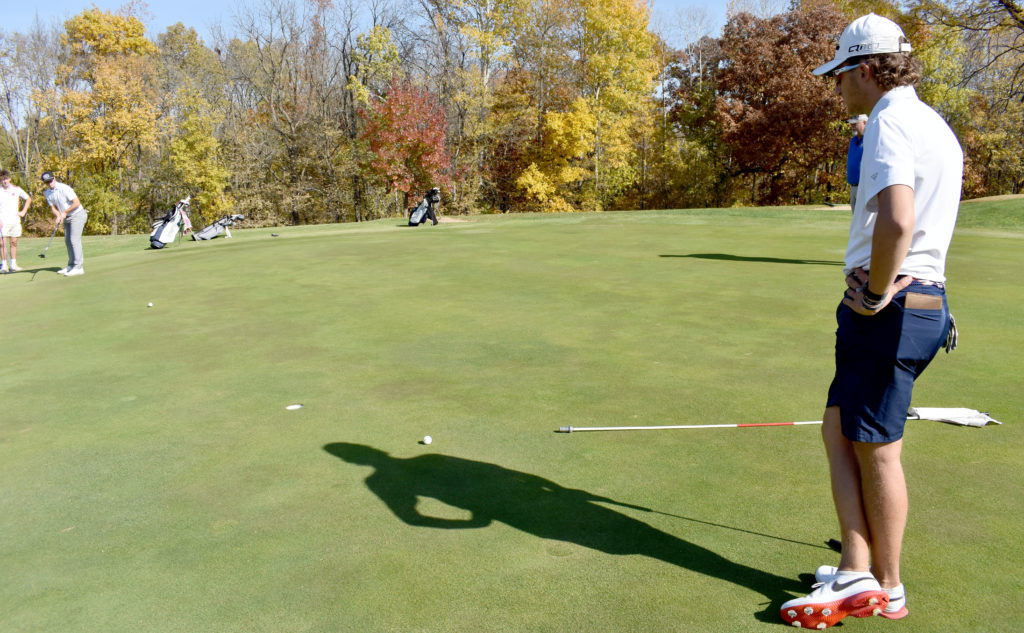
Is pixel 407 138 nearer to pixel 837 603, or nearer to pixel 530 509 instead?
pixel 530 509

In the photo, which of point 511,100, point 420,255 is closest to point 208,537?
point 420,255

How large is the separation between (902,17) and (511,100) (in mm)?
23178

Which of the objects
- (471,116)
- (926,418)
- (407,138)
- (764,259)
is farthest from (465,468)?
(471,116)

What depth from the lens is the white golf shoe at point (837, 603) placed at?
2.73 meters

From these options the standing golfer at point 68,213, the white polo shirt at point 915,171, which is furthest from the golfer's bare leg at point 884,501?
the standing golfer at point 68,213

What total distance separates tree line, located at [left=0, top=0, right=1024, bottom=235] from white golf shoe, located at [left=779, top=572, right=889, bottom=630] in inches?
1556

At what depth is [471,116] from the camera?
46906mm

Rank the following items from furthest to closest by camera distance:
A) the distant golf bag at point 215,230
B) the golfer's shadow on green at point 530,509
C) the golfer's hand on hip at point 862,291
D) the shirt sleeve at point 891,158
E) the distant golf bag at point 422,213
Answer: the distant golf bag at point 422,213
the distant golf bag at point 215,230
the golfer's shadow on green at point 530,509
the golfer's hand on hip at point 862,291
the shirt sleeve at point 891,158

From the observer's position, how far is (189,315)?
31.0 feet

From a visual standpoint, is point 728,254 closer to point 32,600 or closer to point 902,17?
point 32,600

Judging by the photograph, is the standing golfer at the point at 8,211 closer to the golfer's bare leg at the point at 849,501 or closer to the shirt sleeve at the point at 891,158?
the golfer's bare leg at the point at 849,501

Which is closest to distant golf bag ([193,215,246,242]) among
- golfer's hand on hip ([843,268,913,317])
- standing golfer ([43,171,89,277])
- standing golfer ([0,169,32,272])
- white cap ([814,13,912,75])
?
standing golfer ([0,169,32,272])

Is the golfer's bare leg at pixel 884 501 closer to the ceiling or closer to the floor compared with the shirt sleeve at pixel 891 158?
closer to the floor

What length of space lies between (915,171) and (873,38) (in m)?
0.51
